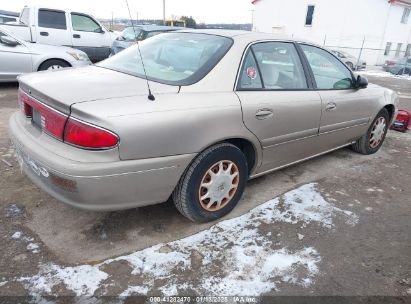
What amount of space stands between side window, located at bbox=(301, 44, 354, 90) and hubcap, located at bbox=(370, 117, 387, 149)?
1.02 metres

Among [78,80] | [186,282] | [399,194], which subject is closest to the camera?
[186,282]

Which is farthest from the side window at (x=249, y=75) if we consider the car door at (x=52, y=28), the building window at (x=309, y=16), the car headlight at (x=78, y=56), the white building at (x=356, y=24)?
the building window at (x=309, y=16)

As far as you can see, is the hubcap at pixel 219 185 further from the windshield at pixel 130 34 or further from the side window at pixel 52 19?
the side window at pixel 52 19

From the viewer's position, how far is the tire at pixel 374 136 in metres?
4.79

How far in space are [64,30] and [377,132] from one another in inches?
338

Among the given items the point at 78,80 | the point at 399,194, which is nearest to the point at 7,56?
the point at 78,80

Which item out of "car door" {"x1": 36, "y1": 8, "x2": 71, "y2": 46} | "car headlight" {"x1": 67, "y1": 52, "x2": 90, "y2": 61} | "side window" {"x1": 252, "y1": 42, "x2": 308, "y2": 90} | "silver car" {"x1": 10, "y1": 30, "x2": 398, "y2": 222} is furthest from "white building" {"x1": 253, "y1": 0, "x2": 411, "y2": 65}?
"silver car" {"x1": 10, "y1": 30, "x2": 398, "y2": 222}

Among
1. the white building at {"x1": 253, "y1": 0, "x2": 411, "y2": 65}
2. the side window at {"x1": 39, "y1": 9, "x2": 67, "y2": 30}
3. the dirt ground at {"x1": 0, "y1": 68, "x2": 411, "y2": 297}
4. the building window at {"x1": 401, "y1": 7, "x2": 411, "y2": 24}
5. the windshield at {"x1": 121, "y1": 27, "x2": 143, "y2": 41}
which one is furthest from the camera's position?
the building window at {"x1": 401, "y1": 7, "x2": 411, "y2": 24}

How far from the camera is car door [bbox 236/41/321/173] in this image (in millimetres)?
2953

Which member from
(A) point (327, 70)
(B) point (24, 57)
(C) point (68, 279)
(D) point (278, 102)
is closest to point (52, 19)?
(B) point (24, 57)

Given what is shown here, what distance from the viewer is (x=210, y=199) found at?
2895 millimetres

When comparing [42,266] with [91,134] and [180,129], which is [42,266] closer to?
[91,134]

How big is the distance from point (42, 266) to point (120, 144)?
101cm

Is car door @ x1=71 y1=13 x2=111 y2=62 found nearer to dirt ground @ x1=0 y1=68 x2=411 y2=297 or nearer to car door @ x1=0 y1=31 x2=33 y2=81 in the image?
car door @ x1=0 y1=31 x2=33 y2=81
